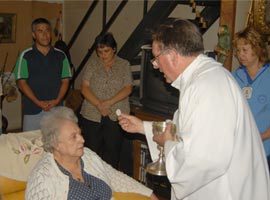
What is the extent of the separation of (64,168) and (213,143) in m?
0.92

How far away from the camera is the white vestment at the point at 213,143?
1.43 meters

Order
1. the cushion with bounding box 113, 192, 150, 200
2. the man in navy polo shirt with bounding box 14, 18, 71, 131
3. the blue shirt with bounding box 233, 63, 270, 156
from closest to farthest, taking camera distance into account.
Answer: the cushion with bounding box 113, 192, 150, 200 → the blue shirt with bounding box 233, 63, 270, 156 → the man in navy polo shirt with bounding box 14, 18, 71, 131

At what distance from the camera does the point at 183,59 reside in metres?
1.54

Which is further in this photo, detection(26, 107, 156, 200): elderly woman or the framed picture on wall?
the framed picture on wall

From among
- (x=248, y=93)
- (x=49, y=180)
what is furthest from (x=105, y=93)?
(x=49, y=180)

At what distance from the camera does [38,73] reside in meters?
3.28

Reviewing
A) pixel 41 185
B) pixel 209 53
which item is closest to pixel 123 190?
pixel 41 185

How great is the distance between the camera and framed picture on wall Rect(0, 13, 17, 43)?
5219 millimetres

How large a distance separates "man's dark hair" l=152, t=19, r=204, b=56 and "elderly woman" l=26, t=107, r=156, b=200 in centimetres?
81

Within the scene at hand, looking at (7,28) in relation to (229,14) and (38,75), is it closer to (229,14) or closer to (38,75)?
(38,75)

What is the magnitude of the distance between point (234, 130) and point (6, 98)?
4.45 metres

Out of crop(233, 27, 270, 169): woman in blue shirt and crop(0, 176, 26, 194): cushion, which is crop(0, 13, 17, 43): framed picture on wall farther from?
crop(233, 27, 270, 169): woman in blue shirt

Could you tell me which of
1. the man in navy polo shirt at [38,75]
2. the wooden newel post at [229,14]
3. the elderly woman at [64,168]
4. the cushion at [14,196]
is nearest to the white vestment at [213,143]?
the elderly woman at [64,168]

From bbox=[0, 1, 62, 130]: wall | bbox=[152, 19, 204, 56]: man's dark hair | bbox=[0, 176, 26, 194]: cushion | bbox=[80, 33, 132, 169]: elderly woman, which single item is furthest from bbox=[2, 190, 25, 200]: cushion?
bbox=[0, 1, 62, 130]: wall
